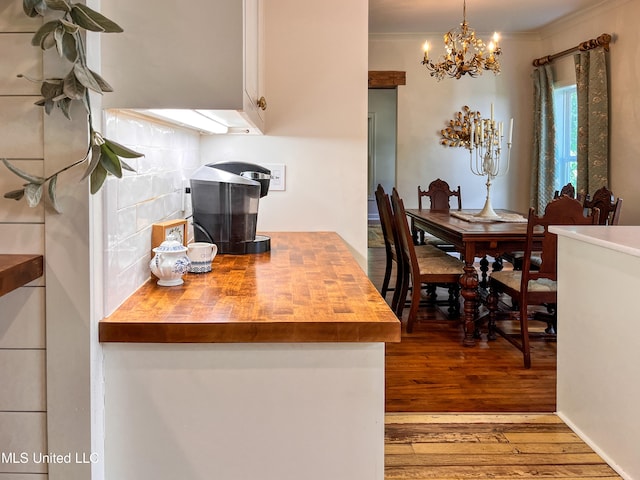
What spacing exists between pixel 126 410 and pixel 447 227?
305cm

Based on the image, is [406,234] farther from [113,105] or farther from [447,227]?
[113,105]

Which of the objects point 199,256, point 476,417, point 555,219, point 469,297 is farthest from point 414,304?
point 199,256

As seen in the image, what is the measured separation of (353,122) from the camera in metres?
2.47

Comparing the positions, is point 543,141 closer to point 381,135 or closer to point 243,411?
point 381,135

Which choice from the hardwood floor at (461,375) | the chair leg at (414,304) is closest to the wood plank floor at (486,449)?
the hardwood floor at (461,375)

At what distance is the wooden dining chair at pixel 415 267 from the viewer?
147 inches

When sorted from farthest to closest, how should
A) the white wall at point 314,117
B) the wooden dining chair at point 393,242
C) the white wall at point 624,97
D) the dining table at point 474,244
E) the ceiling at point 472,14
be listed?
1. the ceiling at point 472,14
2. the white wall at point 624,97
3. the wooden dining chair at point 393,242
4. the dining table at point 474,244
5. the white wall at point 314,117

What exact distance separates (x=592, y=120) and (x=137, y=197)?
205 inches

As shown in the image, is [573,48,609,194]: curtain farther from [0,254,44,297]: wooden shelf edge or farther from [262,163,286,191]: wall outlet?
[0,254,44,297]: wooden shelf edge

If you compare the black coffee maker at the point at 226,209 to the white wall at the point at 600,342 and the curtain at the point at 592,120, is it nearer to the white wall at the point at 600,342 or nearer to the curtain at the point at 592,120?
the white wall at the point at 600,342

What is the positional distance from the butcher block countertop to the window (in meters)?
5.68

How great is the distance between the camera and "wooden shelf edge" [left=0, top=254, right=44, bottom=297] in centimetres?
89

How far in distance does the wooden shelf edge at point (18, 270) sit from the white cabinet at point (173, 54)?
32 centimetres

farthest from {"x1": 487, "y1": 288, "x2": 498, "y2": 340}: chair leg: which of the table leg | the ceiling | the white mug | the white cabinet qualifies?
the ceiling
